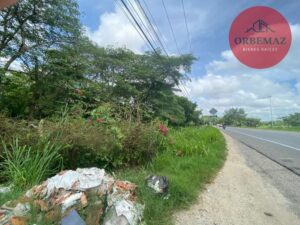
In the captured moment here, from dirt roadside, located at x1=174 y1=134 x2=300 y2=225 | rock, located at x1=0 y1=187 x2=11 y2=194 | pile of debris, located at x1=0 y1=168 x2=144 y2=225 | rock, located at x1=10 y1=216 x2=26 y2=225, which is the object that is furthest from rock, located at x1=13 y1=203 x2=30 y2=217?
dirt roadside, located at x1=174 y1=134 x2=300 y2=225

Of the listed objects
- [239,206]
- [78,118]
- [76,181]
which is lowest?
[239,206]

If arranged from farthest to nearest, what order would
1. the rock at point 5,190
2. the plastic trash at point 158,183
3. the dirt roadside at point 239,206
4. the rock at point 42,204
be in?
the plastic trash at point 158,183 → the dirt roadside at point 239,206 → the rock at point 5,190 → the rock at point 42,204

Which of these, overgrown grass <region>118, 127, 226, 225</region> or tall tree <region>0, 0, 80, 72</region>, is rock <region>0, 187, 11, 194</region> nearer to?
overgrown grass <region>118, 127, 226, 225</region>

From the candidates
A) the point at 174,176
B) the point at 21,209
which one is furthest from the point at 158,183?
the point at 21,209

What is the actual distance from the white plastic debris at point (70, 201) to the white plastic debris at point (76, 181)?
96mm

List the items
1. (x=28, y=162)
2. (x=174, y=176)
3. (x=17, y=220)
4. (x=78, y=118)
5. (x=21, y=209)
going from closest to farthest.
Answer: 1. (x=17, y=220)
2. (x=21, y=209)
3. (x=28, y=162)
4. (x=174, y=176)
5. (x=78, y=118)

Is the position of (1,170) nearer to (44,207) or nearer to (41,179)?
(41,179)

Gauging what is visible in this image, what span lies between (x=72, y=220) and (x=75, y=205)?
0.22 metres

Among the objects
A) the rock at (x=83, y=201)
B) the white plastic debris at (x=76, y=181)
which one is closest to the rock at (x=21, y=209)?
the white plastic debris at (x=76, y=181)

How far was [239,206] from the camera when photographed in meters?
4.18

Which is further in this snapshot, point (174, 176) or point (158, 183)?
point (174, 176)

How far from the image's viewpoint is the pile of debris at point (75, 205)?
265 cm

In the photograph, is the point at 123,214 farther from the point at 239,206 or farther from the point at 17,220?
the point at 239,206

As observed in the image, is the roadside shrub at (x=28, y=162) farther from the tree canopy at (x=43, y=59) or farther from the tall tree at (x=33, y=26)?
the tall tree at (x=33, y=26)
